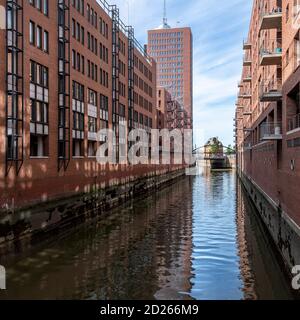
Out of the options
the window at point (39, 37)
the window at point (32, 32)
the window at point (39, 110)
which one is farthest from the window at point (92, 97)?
the window at point (32, 32)

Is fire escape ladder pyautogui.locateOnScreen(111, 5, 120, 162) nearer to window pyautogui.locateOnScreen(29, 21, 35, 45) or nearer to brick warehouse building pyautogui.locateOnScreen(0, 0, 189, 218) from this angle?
brick warehouse building pyautogui.locateOnScreen(0, 0, 189, 218)

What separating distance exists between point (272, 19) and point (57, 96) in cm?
1444

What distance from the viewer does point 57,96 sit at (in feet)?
88.4

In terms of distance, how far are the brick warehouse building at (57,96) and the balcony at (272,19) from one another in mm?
13063

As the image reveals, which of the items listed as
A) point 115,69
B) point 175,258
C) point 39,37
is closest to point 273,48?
point 39,37

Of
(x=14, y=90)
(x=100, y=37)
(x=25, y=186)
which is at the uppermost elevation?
(x=100, y=37)

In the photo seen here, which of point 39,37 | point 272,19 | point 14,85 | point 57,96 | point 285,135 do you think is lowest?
point 285,135

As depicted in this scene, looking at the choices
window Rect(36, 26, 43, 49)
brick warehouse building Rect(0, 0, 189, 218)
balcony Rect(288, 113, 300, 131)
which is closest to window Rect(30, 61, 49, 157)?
brick warehouse building Rect(0, 0, 189, 218)

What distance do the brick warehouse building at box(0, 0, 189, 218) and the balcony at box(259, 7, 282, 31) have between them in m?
13.1

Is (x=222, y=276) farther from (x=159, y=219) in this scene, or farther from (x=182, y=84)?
(x=182, y=84)

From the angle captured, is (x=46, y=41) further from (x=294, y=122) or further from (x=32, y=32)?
(x=294, y=122)
